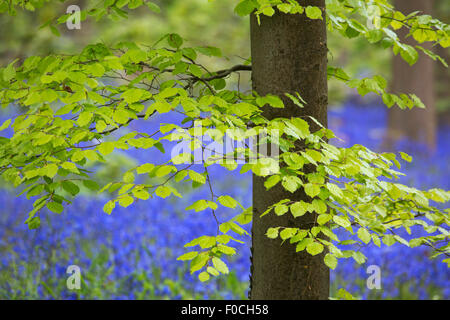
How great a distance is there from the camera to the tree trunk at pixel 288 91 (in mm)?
2045

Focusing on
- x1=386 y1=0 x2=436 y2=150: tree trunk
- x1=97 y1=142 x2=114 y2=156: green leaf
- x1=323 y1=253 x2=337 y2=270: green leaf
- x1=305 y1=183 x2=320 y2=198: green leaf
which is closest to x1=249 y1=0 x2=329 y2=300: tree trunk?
x1=323 y1=253 x2=337 y2=270: green leaf

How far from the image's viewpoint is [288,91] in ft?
6.78

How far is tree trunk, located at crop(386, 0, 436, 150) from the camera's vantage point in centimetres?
985

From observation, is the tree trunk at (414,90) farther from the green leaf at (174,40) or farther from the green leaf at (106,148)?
the green leaf at (106,148)

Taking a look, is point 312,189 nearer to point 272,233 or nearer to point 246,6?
point 272,233

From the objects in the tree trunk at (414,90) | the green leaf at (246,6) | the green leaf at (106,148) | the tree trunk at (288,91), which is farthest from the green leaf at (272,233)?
the tree trunk at (414,90)

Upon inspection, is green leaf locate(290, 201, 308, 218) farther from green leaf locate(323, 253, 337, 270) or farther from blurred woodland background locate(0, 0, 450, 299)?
blurred woodland background locate(0, 0, 450, 299)

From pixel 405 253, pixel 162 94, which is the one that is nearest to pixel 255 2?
pixel 162 94

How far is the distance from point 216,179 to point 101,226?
11.3ft

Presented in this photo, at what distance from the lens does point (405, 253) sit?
4707 mm

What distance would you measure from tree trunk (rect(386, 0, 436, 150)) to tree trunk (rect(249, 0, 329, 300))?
8.24 m
